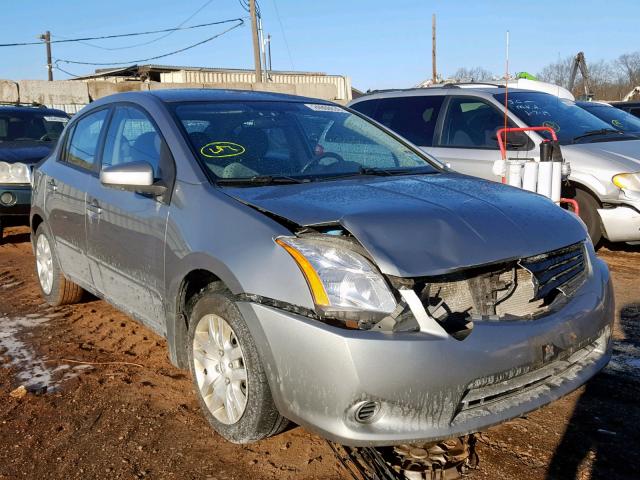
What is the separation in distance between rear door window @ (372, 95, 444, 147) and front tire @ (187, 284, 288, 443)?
512 cm

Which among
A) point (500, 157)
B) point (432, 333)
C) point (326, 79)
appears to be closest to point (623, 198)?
point (500, 157)

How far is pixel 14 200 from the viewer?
316 inches

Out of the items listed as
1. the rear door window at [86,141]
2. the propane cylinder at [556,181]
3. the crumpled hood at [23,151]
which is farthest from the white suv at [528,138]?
the crumpled hood at [23,151]

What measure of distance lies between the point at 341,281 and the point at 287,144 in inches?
59.7

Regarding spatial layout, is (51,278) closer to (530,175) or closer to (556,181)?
(530,175)

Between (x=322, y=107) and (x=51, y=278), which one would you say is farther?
(x=51, y=278)

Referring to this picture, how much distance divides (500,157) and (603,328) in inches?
169

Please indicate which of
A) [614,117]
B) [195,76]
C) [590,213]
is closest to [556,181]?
[590,213]

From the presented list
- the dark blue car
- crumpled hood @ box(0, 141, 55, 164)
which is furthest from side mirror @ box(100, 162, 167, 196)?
crumpled hood @ box(0, 141, 55, 164)

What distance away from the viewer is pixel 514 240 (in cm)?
282

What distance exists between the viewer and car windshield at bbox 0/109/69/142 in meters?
9.33

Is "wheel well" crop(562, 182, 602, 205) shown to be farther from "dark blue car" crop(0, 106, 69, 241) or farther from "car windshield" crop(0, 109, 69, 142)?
"car windshield" crop(0, 109, 69, 142)

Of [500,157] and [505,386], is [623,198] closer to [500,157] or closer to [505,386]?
[500,157]

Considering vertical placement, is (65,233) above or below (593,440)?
above
